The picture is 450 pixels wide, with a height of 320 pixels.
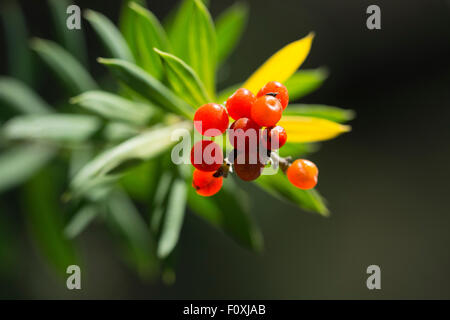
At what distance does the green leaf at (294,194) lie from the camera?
Result: 742 millimetres

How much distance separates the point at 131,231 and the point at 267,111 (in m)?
0.85

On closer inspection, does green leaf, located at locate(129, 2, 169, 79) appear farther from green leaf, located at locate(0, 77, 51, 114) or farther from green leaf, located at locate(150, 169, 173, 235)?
green leaf, located at locate(0, 77, 51, 114)

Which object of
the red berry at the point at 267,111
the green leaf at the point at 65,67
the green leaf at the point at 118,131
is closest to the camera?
the red berry at the point at 267,111

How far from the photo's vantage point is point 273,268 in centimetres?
197

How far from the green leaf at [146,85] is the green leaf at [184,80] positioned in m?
0.02

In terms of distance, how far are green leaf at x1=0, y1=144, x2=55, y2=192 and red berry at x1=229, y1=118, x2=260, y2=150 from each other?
0.78m

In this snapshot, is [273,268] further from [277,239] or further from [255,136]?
[255,136]

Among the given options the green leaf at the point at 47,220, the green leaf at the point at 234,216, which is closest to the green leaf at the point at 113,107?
the green leaf at the point at 234,216

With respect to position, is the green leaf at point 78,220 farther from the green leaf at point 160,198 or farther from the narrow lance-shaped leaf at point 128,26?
the narrow lance-shaped leaf at point 128,26

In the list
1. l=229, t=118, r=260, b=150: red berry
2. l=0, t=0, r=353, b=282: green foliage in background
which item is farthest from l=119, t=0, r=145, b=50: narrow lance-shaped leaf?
l=229, t=118, r=260, b=150: red berry

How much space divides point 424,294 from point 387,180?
0.57 metres

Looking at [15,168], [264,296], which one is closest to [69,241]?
[15,168]

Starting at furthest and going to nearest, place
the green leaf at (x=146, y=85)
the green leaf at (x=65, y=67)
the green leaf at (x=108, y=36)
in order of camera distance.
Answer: the green leaf at (x=65, y=67)
the green leaf at (x=108, y=36)
the green leaf at (x=146, y=85)
